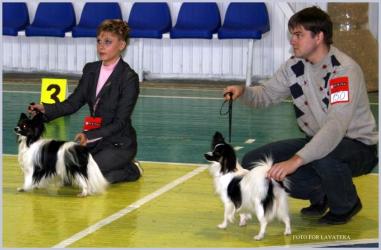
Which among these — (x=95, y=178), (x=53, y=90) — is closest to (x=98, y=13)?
(x=53, y=90)

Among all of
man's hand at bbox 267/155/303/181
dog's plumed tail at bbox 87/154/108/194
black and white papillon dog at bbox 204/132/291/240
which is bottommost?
dog's plumed tail at bbox 87/154/108/194

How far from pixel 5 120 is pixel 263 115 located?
240 cm

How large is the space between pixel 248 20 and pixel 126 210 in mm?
6064

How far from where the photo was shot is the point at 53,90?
27.5 feet

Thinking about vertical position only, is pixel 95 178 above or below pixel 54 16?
below

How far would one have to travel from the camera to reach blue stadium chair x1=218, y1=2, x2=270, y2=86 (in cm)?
1009

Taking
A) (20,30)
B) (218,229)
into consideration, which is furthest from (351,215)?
(20,30)

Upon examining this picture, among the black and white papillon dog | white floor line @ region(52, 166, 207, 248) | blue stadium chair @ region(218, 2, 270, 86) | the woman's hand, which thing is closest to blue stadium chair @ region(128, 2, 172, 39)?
blue stadium chair @ region(218, 2, 270, 86)

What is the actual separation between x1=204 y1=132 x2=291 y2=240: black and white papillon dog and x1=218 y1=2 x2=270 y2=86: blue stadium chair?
6191mm

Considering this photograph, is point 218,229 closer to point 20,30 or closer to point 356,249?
point 356,249

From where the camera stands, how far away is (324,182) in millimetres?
4129

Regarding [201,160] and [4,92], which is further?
[4,92]

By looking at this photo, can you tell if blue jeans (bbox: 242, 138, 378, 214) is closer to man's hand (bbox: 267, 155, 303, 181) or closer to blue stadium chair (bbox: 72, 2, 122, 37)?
man's hand (bbox: 267, 155, 303, 181)

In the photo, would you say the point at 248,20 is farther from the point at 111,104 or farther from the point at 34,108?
the point at 34,108
